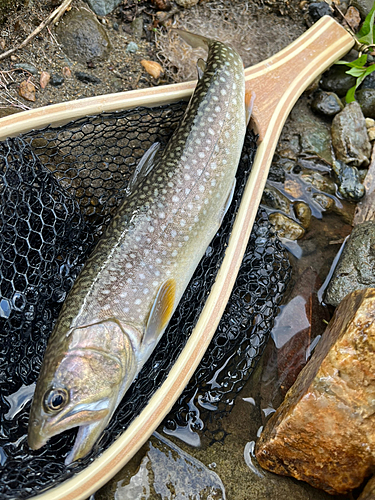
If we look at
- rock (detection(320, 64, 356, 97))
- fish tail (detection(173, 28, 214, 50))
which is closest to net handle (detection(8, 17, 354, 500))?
rock (detection(320, 64, 356, 97))

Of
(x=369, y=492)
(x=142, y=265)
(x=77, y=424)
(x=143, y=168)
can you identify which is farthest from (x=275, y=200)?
(x=77, y=424)

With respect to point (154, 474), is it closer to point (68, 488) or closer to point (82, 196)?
point (68, 488)

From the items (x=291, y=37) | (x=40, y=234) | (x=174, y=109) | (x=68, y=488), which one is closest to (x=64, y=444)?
(x=68, y=488)

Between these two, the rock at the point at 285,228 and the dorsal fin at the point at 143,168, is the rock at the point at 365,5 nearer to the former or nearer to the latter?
the rock at the point at 285,228

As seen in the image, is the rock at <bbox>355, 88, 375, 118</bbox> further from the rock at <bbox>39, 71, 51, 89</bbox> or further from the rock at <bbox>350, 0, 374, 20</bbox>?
the rock at <bbox>39, 71, 51, 89</bbox>

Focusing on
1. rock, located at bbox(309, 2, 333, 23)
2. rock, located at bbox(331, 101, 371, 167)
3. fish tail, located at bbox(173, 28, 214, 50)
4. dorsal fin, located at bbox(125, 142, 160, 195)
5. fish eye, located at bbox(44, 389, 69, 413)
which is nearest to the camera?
fish eye, located at bbox(44, 389, 69, 413)

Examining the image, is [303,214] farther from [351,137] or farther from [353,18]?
[353,18]
